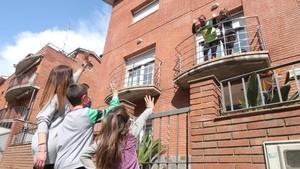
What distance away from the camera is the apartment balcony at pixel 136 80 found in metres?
8.00

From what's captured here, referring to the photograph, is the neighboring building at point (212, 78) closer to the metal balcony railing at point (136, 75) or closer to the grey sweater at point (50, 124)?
the metal balcony railing at point (136, 75)

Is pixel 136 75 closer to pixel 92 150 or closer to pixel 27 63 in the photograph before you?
pixel 92 150

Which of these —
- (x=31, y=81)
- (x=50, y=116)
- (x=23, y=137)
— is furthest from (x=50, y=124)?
(x=31, y=81)

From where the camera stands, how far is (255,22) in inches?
268

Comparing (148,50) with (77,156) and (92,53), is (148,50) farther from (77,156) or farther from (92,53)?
(92,53)

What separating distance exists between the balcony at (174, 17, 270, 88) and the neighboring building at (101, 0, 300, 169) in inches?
1.0

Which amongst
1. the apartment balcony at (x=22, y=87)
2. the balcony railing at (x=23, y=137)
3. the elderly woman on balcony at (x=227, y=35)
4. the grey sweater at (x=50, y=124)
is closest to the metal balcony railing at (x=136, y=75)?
the elderly woman on balcony at (x=227, y=35)

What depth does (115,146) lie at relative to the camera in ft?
6.86

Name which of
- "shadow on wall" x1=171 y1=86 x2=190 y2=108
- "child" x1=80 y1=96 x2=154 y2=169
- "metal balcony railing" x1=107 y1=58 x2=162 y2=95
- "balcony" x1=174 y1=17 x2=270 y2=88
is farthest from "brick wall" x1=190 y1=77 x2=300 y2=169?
"metal balcony railing" x1=107 y1=58 x2=162 y2=95

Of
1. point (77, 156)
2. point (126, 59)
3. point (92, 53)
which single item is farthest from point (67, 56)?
point (77, 156)

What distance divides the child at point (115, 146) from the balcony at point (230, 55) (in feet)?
13.7

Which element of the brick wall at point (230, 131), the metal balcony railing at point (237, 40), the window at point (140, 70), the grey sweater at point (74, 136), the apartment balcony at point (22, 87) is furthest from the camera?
the apartment balcony at point (22, 87)

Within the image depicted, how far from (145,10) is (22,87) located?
1203cm

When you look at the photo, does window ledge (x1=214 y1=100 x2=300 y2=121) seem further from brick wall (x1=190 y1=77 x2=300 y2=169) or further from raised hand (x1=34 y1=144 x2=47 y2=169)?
raised hand (x1=34 y1=144 x2=47 y2=169)
